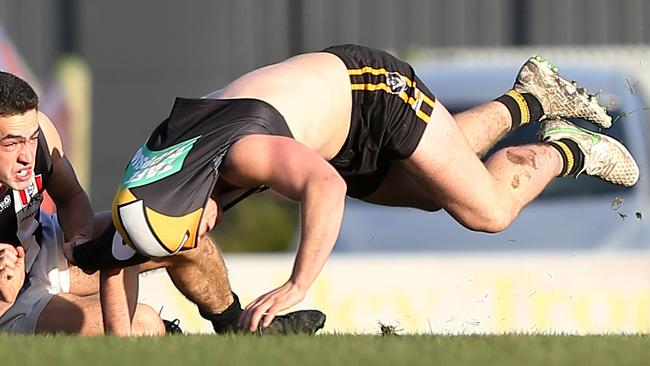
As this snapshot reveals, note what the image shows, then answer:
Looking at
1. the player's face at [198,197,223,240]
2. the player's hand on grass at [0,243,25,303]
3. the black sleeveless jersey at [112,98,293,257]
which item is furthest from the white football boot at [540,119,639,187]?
the player's hand on grass at [0,243,25,303]

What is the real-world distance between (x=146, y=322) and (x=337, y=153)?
105 cm

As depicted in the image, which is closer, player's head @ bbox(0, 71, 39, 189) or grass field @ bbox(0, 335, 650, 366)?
grass field @ bbox(0, 335, 650, 366)

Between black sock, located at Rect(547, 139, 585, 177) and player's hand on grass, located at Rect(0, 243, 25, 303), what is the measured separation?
7.91 ft

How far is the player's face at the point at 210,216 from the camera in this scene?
247 inches

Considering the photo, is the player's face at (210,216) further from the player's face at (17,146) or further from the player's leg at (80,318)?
the player's face at (17,146)

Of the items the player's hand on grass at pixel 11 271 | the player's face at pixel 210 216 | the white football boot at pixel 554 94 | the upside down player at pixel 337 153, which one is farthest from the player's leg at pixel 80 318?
the white football boot at pixel 554 94

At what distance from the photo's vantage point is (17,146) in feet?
20.9

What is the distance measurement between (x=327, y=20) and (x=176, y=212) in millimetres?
9991

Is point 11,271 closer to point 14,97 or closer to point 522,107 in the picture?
point 14,97

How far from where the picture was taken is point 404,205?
7.38 meters

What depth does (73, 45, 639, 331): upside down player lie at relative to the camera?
5.96 m

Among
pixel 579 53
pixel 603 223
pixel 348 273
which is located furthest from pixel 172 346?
pixel 579 53

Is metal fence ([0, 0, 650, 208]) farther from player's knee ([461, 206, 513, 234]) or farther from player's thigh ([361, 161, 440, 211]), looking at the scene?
player's knee ([461, 206, 513, 234])

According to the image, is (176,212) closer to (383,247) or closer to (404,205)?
(404,205)
